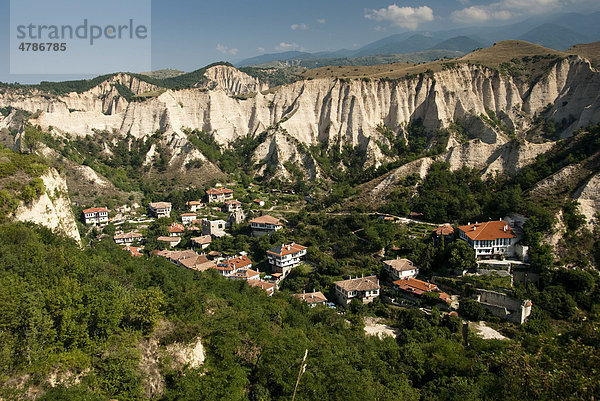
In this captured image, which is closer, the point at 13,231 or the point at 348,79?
the point at 13,231

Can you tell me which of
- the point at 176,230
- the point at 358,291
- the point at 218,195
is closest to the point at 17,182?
the point at 358,291

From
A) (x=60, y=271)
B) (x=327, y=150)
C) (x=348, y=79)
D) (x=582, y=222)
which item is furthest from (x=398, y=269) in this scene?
(x=348, y=79)

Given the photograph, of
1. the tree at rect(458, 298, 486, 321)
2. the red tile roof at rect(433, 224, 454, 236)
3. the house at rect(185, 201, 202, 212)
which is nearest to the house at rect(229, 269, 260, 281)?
the red tile roof at rect(433, 224, 454, 236)

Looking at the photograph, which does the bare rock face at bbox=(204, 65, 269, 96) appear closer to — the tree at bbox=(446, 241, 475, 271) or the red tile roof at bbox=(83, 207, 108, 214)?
the red tile roof at bbox=(83, 207, 108, 214)

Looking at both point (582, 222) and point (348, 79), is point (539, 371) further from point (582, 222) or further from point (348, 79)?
point (348, 79)

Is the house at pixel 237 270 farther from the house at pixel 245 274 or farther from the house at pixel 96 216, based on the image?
the house at pixel 96 216

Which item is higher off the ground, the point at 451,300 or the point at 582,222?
the point at 582,222

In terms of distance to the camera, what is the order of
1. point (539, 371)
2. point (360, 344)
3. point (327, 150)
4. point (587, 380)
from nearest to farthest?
1. point (587, 380)
2. point (539, 371)
3. point (360, 344)
4. point (327, 150)
